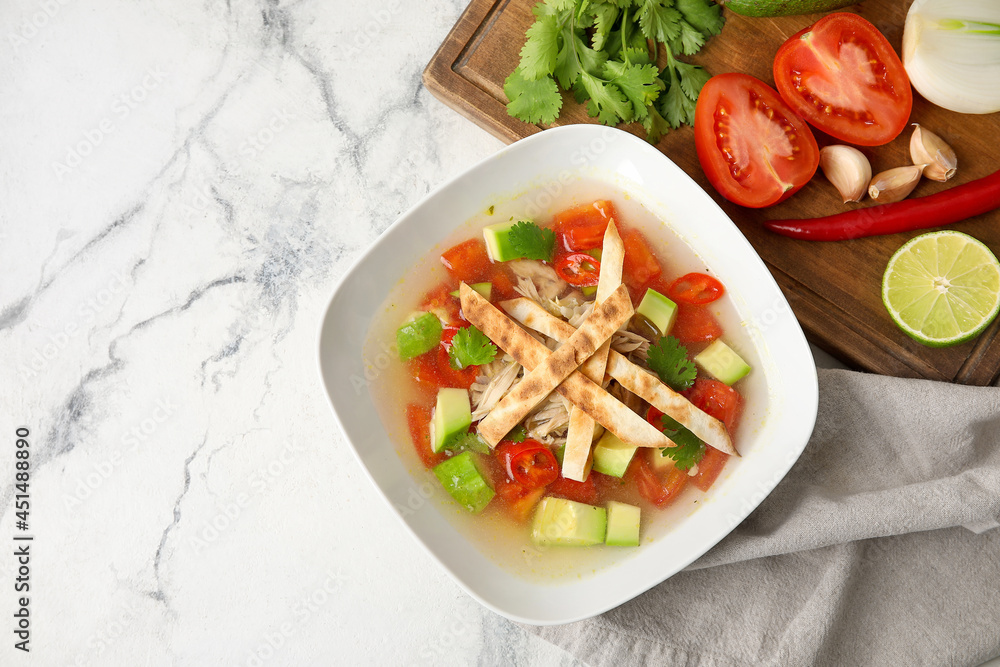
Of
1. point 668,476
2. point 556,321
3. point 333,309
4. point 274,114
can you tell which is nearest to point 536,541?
point 668,476

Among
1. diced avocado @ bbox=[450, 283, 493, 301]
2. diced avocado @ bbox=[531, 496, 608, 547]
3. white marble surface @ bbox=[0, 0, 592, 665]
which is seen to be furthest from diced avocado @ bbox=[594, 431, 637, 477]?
white marble surface @ bbox=[0, 0, 592, 665]

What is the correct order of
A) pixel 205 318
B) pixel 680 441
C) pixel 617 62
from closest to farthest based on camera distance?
pixel 680 441 < pixel 617 62 < pixel 205 318

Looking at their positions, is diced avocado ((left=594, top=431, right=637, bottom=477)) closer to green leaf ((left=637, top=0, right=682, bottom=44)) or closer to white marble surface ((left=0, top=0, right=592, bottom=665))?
white marble surface ((left=0, top=0, right=592, bottom=665))

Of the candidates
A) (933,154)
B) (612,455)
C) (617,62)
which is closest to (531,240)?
(617,62)

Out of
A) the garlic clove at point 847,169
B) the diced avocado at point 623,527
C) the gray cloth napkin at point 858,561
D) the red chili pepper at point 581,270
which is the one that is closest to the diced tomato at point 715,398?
the gray cloth napkin at point 858,561

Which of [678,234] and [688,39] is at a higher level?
[688,39]

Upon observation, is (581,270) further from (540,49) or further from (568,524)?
(568,524)

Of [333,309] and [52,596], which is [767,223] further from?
[52,596]
